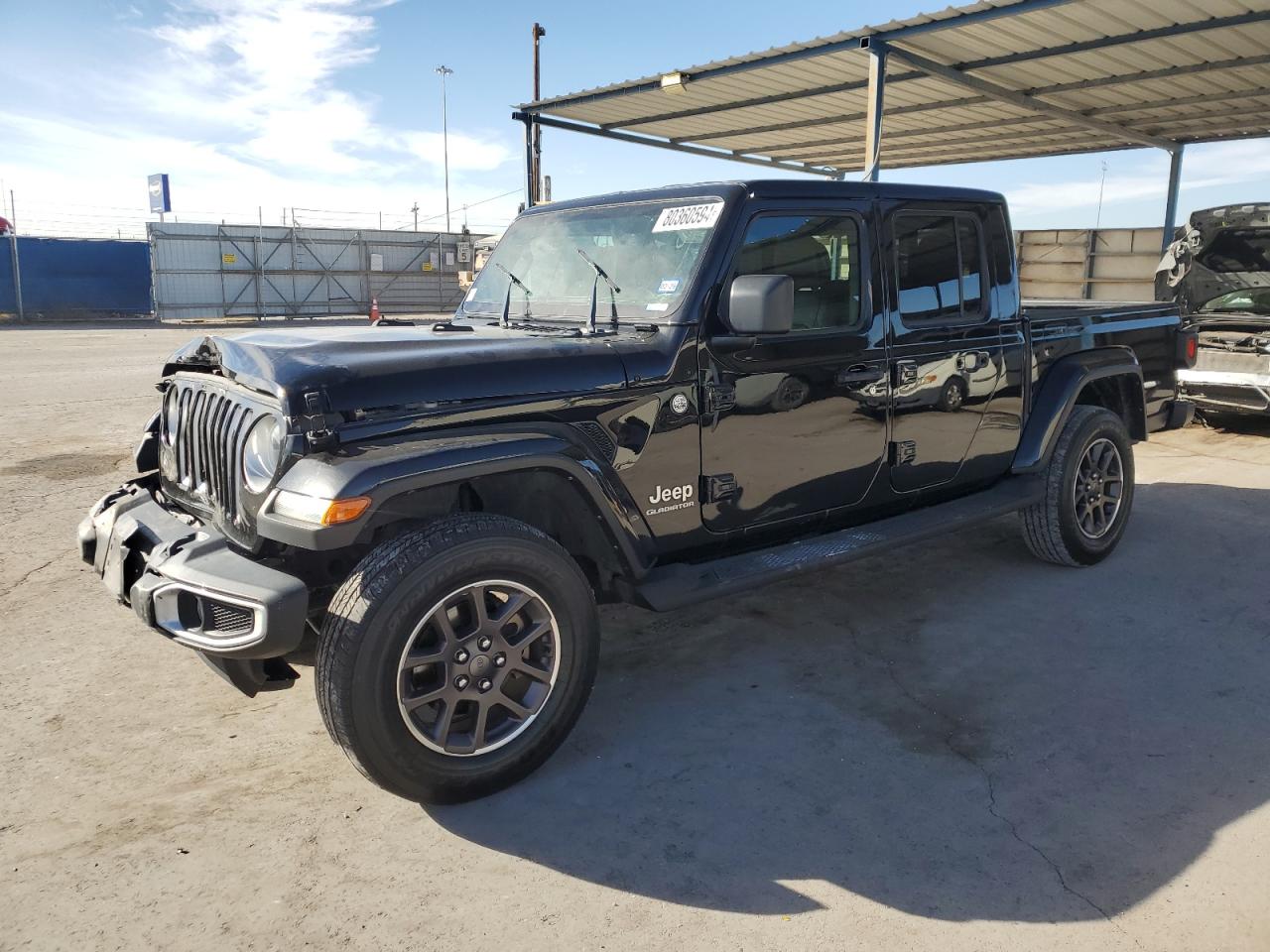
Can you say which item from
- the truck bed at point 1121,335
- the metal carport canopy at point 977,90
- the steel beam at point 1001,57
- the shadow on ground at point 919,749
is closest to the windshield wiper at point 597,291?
the shadow on ground at point 919,749

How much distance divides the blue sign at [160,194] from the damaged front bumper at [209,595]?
107 ft

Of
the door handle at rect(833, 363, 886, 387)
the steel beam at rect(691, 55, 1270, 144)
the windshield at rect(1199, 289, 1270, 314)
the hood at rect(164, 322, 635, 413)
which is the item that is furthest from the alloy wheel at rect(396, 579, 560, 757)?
the steel beam at rect(691, 55, 1270, 144)

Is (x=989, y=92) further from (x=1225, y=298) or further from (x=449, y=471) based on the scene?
(x=449, y=471)

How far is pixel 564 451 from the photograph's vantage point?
2.94 meters

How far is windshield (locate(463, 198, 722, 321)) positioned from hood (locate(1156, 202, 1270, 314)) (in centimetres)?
842

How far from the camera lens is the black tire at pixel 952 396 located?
13.9 ft

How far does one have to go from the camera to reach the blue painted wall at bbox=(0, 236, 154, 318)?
90.2ft

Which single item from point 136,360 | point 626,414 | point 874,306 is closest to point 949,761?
point 626,414

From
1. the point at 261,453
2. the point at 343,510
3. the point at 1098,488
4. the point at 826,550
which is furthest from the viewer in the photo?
the point at 1098,488

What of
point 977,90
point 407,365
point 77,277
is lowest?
point 407,365

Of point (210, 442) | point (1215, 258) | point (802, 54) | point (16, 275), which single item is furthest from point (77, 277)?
point (210, 442)

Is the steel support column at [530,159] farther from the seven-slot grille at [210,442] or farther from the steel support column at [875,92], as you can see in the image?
the seven-slot grille at [210,442]

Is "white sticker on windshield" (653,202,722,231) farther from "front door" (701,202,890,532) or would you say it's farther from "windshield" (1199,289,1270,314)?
"windshield" (1199,289,1270,314)

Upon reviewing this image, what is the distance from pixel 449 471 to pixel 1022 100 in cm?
1098
